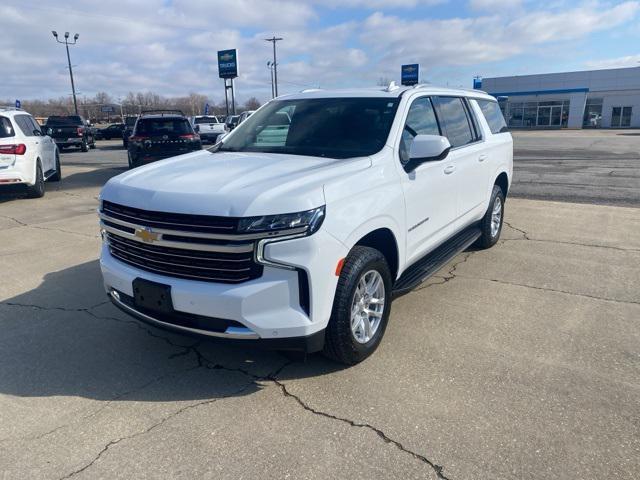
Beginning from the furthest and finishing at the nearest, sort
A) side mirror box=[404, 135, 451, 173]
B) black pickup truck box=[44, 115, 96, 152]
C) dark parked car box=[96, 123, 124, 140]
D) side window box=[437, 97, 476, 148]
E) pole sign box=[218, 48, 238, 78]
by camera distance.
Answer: pole sign box=[218, 48, 238, 78]
dark parked car box=[96, 123, 124, 140]
black pickup truck box=[44, 115, 96, 152]
side window box=[437, 97, 476, 148]
side mirror box=[404, 135, 451, 173]

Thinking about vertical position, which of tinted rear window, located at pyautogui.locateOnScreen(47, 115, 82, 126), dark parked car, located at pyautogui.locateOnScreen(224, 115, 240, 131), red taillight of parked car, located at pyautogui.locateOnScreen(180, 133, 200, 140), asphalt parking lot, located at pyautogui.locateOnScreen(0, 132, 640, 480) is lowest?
asphalt parking lot, located at pyautogui.locateOnScreen(0, 132, 640, 480)

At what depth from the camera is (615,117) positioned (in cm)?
5619

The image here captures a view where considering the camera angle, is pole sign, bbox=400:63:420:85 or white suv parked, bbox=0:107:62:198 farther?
pole sign, bbox=400:63:420:85

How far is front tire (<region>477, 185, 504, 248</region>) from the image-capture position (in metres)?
6.27

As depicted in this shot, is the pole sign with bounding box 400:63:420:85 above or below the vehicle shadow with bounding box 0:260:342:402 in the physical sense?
above

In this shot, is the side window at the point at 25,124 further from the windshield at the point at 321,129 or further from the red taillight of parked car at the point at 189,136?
the windshield at the point at 321,129

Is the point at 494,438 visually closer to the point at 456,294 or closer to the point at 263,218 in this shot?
the point at 263,218

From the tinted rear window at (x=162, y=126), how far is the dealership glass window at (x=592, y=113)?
56.2 meters

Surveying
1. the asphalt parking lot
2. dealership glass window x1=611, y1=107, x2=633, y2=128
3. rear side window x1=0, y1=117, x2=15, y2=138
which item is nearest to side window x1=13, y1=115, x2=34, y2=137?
rear side window x1=0, y1=117, x2=15, y2=138

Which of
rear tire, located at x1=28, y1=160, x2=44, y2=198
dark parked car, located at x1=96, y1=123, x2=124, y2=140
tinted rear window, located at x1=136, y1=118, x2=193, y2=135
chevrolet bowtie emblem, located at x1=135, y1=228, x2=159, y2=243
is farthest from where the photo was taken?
dark parked car, located at x1=96, y1=123, x2=124, y2=140

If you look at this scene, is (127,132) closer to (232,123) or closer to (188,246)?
(232,123)

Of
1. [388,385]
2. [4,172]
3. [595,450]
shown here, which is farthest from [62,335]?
[4,172]

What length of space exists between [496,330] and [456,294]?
33.9 inches

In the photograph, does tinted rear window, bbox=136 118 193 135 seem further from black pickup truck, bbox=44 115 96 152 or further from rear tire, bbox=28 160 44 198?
black pickup truck, bbox=44 115 96 152
